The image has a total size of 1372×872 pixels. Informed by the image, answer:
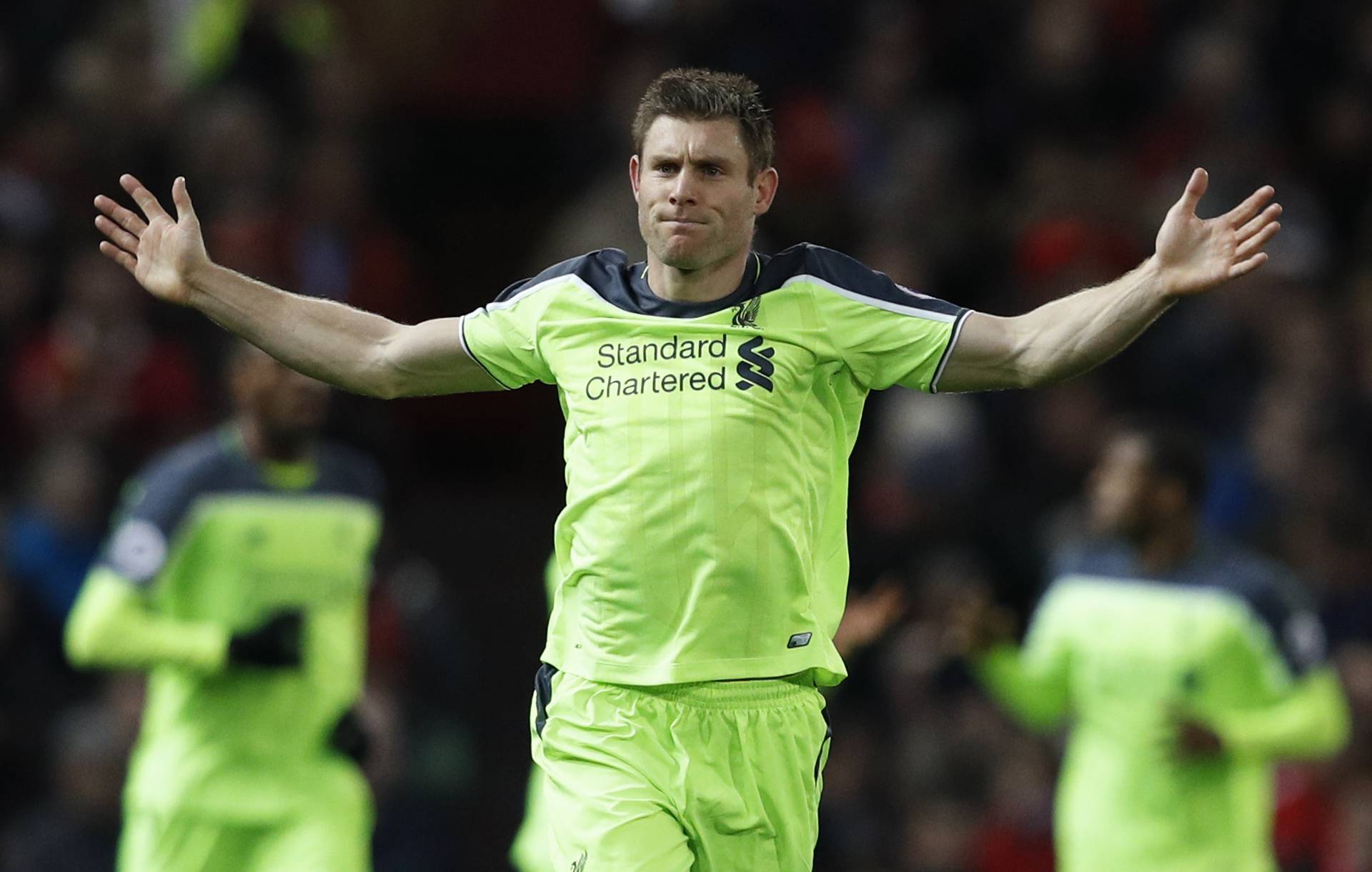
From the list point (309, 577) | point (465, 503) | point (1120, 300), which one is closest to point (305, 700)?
point (309, 577)

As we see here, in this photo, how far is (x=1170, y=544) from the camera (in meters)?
8.47

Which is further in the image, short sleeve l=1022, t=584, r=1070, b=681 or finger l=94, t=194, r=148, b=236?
short sleeve l=1022, t=584, r=1070, b=681

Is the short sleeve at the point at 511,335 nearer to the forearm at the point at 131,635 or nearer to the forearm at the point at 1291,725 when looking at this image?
the forearm at the point at 131,635

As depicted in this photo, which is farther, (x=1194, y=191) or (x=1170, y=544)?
(x=1170, y=544)

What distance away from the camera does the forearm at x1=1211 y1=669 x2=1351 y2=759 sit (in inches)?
325

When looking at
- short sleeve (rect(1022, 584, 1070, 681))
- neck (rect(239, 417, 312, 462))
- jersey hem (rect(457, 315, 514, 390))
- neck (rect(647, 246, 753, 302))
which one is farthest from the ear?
short sleeve (rect(1022, 584, 1070, 681))

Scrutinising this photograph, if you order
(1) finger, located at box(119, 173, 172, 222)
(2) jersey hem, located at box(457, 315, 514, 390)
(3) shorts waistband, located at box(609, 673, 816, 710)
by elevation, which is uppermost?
(1) finger, located at box(119, 173, 172, 222)

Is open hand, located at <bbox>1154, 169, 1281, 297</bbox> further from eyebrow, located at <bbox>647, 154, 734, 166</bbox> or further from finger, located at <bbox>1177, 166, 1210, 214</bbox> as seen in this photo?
eyebrow, located at <bbox>647, 154, 734, 166</bbox>

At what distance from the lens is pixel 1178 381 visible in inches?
475

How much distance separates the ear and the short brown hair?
0.02m

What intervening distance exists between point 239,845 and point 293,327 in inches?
111

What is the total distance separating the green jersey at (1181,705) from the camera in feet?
26.9

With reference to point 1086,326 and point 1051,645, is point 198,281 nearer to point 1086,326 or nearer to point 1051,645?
point 1086,326

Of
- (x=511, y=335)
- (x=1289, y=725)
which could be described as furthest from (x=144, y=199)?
(x=1289, y=725)
